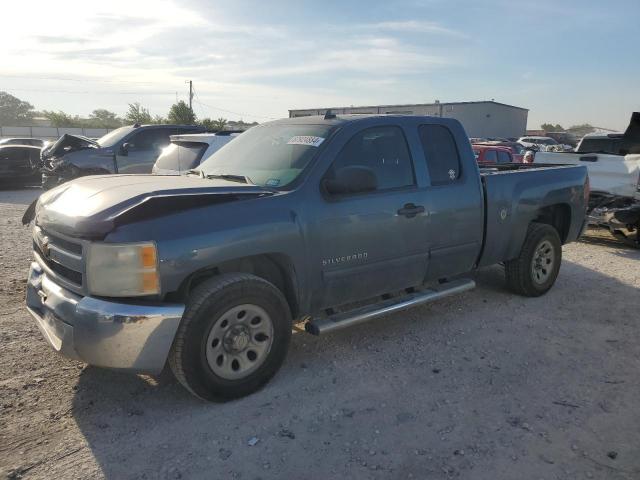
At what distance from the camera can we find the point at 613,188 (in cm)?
824

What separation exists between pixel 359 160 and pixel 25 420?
9.53 ft

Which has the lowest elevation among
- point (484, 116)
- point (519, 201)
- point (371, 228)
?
point (371, 228)

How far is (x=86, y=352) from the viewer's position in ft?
10.1

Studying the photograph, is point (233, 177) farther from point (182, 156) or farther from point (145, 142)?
point (145, 142)

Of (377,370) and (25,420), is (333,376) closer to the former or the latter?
(377,370)

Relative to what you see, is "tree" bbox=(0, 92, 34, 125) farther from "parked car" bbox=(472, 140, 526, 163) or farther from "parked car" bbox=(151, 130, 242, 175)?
"parked car" bbox=(151, 130, 242, 175)

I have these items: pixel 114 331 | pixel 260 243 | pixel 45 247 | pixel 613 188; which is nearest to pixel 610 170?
pixel 613 188

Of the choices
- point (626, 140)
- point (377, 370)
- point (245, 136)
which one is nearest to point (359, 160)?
point (245, 136)

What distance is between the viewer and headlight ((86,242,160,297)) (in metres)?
3.02

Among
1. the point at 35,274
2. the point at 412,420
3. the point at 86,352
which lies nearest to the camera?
the point at 86,352

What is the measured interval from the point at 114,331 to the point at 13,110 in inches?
4122

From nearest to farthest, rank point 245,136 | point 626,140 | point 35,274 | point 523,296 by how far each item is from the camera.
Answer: point 35,274 → point 245,136 → point 523,296 → point 626,140

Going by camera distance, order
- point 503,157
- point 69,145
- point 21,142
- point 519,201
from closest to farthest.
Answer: point 519,201 < point 69,145 < point 503,157 < point 21,142

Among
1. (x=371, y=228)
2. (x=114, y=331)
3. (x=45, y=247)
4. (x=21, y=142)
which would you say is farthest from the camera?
(x=21, y=142)
